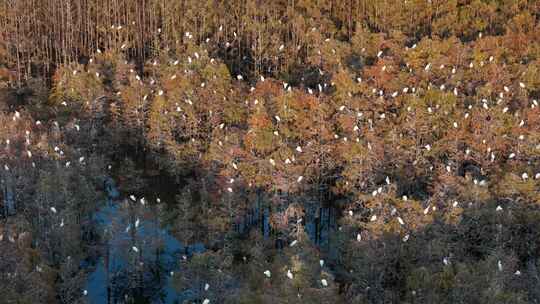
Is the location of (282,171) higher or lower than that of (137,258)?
→ higher

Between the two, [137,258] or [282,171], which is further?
[282,171]

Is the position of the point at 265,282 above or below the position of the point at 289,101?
below

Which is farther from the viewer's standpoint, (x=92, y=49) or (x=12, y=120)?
A: (x=92, y=49)

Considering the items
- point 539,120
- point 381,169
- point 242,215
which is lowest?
point 242,215

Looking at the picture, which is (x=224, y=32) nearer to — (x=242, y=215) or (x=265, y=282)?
(x=242, y=215)

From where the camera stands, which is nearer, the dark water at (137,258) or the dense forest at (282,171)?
the dense forest at (282,171)

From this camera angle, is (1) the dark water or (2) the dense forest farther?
(1) the dark water

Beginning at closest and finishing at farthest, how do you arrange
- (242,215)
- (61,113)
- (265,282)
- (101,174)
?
(265,282), (242,215), (101,174), (61,113)

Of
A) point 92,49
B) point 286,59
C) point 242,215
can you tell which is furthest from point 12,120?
point 286,59
